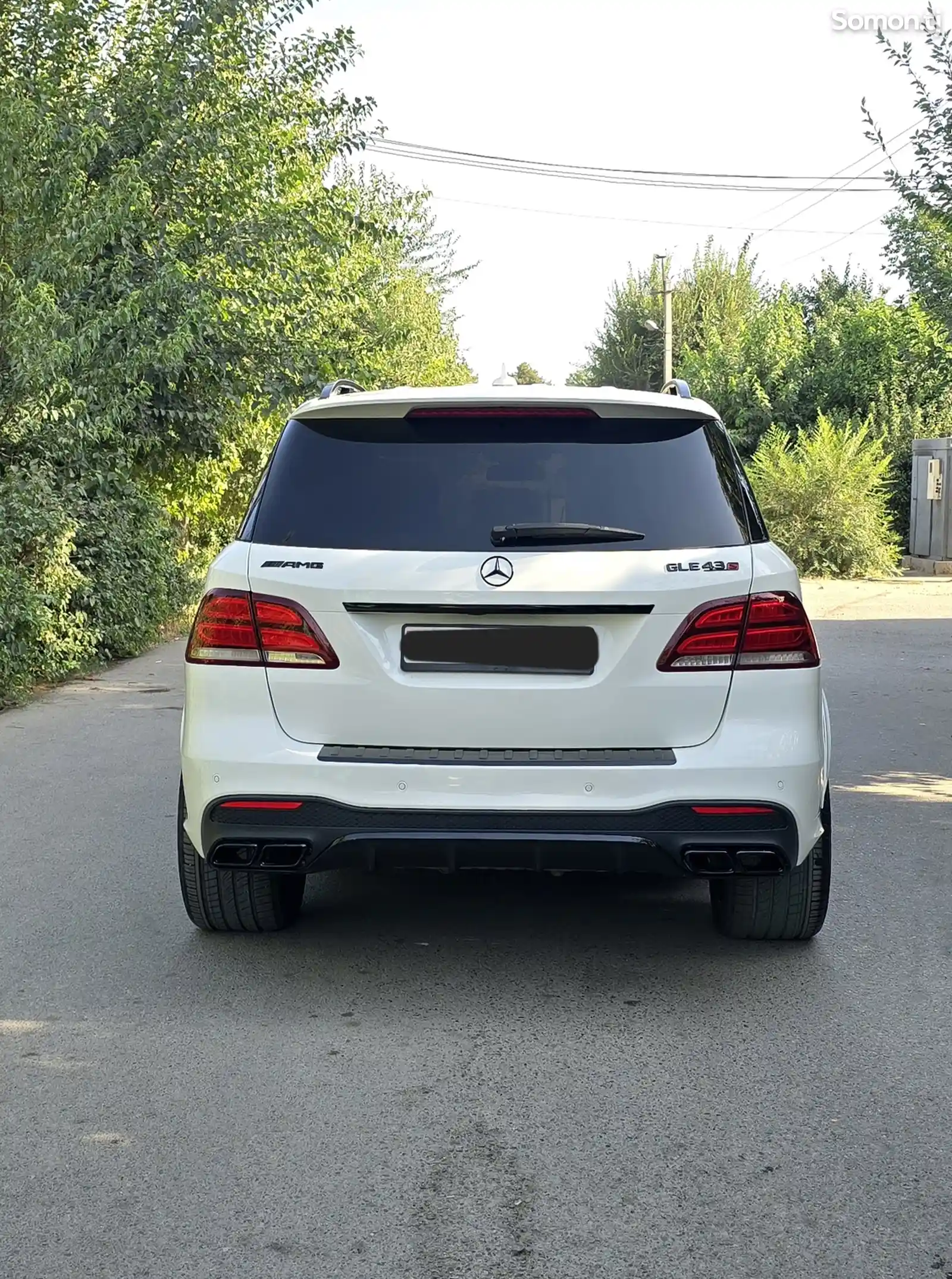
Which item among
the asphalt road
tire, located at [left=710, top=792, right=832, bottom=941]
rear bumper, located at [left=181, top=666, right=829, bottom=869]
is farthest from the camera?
tire, located at [left=710, top=792, right=832, bottom=941]

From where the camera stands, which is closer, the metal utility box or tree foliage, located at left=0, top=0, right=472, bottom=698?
tree foliage, located at left=0, top=0, right=472, bottom=698

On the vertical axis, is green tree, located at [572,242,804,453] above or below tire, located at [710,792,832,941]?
above

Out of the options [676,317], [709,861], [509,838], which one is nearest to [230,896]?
[509,838]

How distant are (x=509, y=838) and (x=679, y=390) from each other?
1.74 metres

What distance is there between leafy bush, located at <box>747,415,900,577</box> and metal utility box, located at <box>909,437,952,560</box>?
0.75 meters

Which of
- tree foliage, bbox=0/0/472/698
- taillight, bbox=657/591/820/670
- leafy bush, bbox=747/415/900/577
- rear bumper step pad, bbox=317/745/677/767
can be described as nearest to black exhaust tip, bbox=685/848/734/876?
rear bumper step pad, bbox=317/745/677/767

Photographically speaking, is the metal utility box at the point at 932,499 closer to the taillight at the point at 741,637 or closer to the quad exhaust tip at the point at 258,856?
the taillight at the point at 741,637

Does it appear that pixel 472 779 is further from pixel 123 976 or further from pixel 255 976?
pixel 123 976

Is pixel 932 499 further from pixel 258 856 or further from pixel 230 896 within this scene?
pixel 258 856

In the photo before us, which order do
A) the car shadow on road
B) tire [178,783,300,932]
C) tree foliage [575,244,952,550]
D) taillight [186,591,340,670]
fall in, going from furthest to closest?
tree foliage [575,244,952,550], tire [178,783,300,932], the car shadow on road, taillight [186,591,340,670]

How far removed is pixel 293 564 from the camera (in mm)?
4457

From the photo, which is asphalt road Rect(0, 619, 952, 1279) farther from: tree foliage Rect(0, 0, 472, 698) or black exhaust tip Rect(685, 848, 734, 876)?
tree foliage Rect(0, 0, 472, 698)

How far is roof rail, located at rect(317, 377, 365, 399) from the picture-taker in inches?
195

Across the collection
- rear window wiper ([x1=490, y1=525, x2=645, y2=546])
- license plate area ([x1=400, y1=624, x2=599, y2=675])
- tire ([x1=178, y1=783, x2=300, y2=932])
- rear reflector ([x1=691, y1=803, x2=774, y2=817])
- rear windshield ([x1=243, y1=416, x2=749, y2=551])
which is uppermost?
rear windshield ([x1=243, y1=416, x2=749, y2=551])
